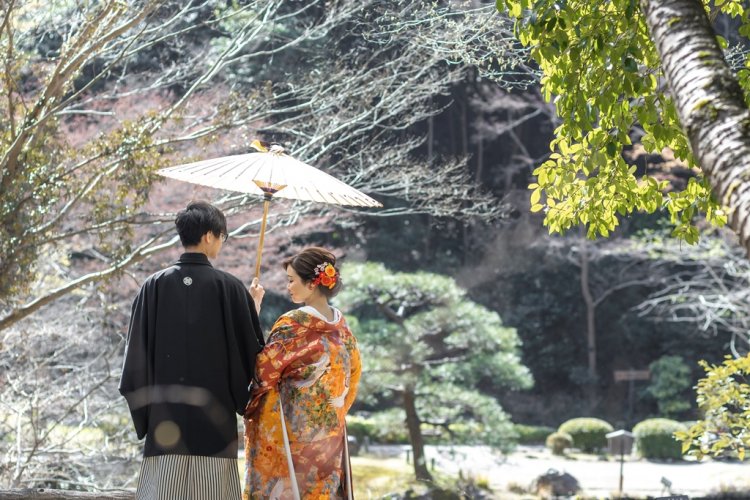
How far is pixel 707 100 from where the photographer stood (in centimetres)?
198

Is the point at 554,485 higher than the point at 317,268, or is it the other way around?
the point at 317,268

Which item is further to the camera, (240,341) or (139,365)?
(240,341)

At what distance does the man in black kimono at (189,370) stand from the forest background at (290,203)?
2035 mm

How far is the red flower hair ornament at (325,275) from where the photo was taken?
3.07 meters

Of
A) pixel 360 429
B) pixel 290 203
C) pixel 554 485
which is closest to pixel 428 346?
pixel 554 485

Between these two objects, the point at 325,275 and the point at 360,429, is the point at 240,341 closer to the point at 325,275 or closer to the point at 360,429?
the point at 325,275

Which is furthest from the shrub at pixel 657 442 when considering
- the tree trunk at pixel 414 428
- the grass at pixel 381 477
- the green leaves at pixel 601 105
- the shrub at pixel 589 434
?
the green leaves at pixel 601 105

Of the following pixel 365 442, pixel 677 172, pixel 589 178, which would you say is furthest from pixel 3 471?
pixel 677 172

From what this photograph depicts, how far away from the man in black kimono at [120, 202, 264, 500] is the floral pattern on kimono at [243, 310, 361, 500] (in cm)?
11

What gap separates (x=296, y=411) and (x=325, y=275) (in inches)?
18.2

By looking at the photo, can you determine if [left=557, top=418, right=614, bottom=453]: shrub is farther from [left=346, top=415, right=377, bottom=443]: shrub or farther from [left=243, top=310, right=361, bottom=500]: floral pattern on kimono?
[left=243, top=310, right=361, bottom=500]: floral pattern on kimono

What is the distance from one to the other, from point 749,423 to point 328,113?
170 inches

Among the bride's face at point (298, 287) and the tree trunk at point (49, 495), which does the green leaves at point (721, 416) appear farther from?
the tree trunk at point (49, 495)

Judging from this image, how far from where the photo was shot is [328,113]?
25.8 ft
